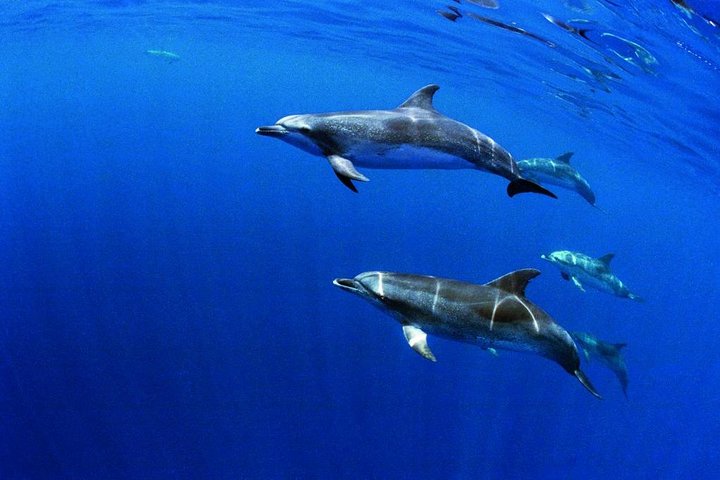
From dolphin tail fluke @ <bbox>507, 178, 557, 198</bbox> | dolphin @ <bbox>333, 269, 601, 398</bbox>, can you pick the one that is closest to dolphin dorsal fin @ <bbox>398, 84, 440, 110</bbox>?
dolphin tail fluke @ <bbox>507, 178, 557, 198</bbox>

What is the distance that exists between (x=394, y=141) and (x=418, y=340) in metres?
2.09

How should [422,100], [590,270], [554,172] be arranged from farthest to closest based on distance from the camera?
[590,270] < [554,172] < [422,100]

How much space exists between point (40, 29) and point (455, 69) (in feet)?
82.1

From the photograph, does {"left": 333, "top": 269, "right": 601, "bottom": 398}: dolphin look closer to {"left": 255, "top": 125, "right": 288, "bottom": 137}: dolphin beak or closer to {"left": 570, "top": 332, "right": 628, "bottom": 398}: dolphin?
{"left": 255, "top": 125, "right": 288, "bottom": 137}: dolphin beak

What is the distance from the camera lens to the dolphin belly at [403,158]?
216 inches

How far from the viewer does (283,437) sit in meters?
13.0

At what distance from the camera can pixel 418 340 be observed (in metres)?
4.95

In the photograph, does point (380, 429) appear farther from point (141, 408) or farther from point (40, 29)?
point (40, 29)

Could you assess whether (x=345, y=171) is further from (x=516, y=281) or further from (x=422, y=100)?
(x=516, y=281)

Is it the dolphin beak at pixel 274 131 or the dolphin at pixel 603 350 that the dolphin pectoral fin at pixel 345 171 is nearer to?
the dolphin beak at pixel 274 131

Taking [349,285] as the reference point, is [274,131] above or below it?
above

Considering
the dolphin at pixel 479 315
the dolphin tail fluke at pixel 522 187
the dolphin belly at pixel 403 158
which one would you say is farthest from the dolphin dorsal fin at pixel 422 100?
the dolphin at pixel 479 315

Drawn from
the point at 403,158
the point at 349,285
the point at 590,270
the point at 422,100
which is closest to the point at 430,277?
the point at 349,285

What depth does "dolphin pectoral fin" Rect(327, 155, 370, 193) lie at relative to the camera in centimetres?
497
